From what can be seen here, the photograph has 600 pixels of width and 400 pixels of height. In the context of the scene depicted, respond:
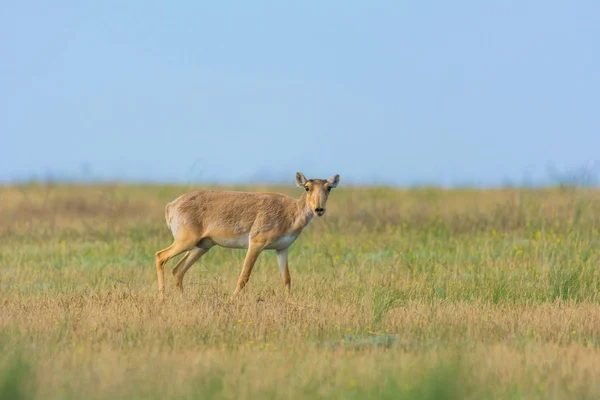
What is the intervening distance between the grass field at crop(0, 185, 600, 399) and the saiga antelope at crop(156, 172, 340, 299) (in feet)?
1.69

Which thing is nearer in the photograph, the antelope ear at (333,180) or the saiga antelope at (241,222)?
the antelope ear at (333,180)

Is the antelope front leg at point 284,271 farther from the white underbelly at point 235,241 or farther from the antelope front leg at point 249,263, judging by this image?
Result: the white underbelly at point 235,241

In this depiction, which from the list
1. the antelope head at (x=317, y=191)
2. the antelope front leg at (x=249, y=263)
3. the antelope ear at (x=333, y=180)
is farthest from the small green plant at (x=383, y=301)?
Result: the antelope front leg at (x=249, y=263)

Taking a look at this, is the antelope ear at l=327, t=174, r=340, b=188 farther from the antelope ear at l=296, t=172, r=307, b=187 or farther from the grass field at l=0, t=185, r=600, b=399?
the grass field at l=0, t=185, r=600, b=399

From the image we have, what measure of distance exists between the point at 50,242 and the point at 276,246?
28.3 ft

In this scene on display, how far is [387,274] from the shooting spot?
15219mm

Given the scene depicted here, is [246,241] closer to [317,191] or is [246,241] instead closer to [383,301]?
[317,191]

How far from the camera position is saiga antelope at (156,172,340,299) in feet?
44.2

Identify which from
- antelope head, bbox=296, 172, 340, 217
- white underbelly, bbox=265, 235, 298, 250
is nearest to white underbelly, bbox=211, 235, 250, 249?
white underbelly, bbox=265, 235, 298, 250

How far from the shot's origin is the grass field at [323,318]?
7.79 metres

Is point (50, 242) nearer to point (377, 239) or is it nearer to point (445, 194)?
point (377, 239)

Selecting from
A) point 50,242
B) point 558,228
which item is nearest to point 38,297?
point 50,242

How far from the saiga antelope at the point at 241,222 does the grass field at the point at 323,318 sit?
1.69ft

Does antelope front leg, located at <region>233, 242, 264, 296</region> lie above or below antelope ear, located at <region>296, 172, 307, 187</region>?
below
